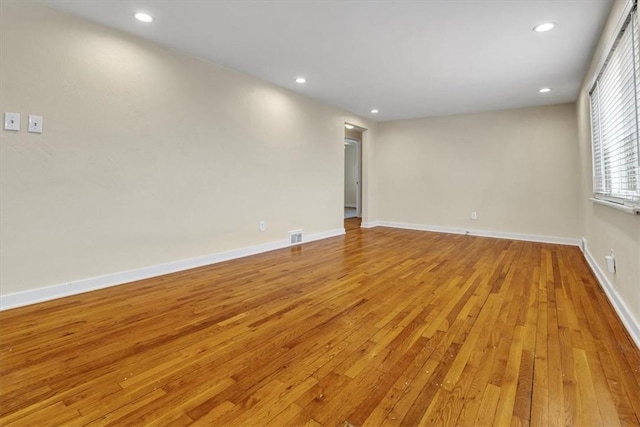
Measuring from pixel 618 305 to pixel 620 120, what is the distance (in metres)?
1.33

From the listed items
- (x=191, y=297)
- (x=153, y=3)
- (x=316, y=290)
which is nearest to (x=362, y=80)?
(x=153, y=3)

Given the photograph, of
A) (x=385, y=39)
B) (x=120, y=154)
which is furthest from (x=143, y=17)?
(x=385, y=39)

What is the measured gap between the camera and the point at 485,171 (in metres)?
5.38

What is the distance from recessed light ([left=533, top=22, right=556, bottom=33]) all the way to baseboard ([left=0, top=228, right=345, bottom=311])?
3.55 metres

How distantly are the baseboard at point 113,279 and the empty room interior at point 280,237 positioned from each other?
0.06ft

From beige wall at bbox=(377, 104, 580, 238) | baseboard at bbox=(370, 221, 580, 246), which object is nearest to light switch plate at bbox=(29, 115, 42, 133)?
baseboard at bbox=(370, 221, 580, 246)

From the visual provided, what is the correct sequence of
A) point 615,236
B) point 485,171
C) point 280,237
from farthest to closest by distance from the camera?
point 485,171 < point 280,237 < point 615,236

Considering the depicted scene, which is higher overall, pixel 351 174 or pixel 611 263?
pixel 351 174

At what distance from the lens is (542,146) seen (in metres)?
4.87

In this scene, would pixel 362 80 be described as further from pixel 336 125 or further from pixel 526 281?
pixel 526 281

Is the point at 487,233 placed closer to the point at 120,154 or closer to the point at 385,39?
the point at 385,39

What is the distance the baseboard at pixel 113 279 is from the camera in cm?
222

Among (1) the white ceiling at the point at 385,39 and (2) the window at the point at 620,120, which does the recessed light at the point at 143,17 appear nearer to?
(1) the white ceiling at the point at 385,39

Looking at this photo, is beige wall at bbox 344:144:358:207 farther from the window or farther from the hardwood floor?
the hardwood floor
